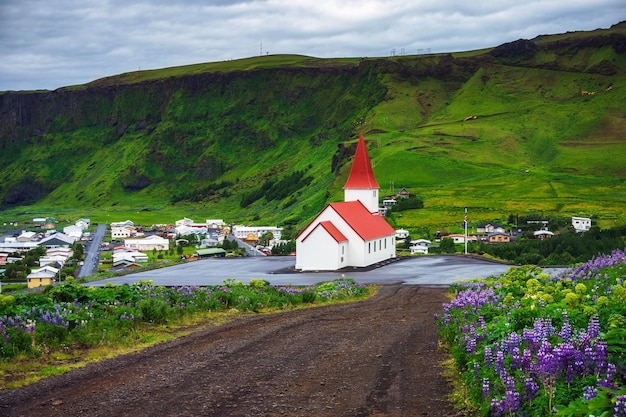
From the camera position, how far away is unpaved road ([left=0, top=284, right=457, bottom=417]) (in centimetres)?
955

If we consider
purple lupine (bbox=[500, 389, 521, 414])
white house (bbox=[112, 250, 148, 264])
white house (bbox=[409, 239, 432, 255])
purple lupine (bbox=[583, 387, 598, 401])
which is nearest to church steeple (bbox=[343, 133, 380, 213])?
white house (bbox=[409, 239, 432, 255])

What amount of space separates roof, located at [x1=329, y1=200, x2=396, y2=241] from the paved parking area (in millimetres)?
2390

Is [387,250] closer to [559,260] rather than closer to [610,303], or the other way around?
[559,260]

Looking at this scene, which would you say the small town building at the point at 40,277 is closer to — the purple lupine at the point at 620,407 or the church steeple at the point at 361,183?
the church steeple at the point at 361,183

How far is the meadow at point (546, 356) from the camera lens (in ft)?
22.6

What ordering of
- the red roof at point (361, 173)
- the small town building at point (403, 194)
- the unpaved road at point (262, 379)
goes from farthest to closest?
the small town building at point (403, 194) < the red roof at point (361, 173) < the unpaved road at point (262, 379)

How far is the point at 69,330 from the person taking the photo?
13742 mm

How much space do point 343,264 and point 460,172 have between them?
8818 centimetres

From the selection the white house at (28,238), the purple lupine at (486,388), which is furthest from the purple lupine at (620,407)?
the white house at (28,238)

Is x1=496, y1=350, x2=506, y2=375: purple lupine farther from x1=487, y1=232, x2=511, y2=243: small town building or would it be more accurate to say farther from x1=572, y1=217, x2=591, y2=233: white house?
x1=487, y1=232, x2=511, y2=243: small town building

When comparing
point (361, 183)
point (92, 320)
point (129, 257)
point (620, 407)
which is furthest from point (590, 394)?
point (129, 257)

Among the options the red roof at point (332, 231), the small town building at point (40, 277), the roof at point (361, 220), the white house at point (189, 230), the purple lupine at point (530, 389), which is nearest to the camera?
the purple lupine at point (530, 389)

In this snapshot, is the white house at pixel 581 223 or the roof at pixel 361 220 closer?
the roof at pixel 361 220

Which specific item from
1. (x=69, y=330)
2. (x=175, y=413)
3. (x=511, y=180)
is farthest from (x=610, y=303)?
(x=511, y=180)
